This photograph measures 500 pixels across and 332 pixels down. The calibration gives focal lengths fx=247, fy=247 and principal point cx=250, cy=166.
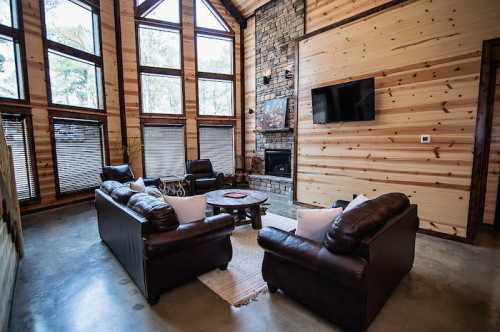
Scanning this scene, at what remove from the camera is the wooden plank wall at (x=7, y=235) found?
1.85m

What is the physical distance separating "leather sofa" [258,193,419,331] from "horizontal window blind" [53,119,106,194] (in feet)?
16.0

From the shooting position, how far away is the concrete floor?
6.02ft

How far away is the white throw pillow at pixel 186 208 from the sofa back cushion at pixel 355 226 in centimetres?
123

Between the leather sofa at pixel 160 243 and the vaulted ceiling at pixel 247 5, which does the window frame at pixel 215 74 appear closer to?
the vaulted ceiling at pixel 247 5

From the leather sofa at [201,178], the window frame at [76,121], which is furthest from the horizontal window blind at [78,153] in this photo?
the leather sofa at [201,178]

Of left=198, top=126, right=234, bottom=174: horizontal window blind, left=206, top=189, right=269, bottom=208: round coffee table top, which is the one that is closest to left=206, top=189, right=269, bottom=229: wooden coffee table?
left=206, top=189, right=269, bottom=208: round coffee table top

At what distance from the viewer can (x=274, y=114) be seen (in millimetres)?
6285

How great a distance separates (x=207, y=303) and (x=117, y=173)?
3.93m

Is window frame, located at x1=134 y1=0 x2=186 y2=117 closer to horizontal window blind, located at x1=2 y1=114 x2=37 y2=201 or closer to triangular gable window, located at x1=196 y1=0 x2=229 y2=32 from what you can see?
triangular gable window, located at x1=196 y1=0 x2=229 y2=32

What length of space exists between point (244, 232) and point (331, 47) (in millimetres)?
3543

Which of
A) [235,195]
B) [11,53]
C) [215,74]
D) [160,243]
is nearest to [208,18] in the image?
[215,74]

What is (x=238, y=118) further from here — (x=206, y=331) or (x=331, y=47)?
(x=206, y=331)

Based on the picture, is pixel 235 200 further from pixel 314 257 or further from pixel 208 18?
pixel 208 18

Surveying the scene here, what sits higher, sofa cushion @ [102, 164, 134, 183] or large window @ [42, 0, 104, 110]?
large window @ [42, 0, 104, 110]
